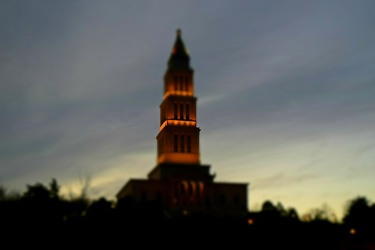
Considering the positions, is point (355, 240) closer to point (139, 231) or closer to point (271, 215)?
point (271, 215)

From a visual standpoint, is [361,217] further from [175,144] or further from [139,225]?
[139,225]

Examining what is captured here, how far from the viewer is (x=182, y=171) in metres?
98.9

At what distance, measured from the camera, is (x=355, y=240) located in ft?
255

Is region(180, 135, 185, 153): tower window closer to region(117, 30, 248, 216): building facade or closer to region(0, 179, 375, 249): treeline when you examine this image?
region(117, 30, 248, 216): building facade

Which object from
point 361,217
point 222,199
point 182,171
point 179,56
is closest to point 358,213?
point 361,217

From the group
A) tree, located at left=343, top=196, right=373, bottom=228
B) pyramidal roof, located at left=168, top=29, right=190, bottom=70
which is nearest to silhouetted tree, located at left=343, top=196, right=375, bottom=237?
tree, located at left=343, top=196, right=373, bottom=228

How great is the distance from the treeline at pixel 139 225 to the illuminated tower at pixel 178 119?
23083mm

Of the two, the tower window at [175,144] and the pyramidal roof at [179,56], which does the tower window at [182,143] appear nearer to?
the tower window at [175,144]

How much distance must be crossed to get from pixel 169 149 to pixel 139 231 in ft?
124

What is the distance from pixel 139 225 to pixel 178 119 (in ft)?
126

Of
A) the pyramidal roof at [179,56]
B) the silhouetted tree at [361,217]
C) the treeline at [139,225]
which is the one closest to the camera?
the treeline at [139,225]

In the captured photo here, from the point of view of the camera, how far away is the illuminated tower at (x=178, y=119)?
3981 inches

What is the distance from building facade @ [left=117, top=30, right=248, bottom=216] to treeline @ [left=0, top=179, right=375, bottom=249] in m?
18.4

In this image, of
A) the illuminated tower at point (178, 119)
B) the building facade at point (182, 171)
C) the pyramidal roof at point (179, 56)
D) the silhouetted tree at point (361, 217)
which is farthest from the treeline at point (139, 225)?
the pyramidal roof at point (179, 56)
